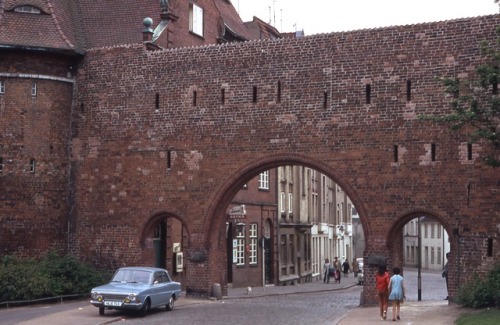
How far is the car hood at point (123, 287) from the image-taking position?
923 inches

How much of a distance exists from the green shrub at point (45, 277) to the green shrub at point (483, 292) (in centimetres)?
Answer: 1301

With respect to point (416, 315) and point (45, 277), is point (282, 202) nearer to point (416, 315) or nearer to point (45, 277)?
point (45, 277)

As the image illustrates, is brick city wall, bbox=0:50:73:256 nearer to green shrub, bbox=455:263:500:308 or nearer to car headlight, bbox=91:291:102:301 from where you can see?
car headlight, bbox=91:291:102:301

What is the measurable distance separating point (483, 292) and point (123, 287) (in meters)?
9.92

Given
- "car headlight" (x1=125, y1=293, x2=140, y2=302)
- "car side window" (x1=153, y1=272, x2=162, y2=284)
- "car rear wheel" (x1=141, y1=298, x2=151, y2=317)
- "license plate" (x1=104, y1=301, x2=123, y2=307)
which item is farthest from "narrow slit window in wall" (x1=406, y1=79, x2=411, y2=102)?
"license plate" (x1=104, y1=301, x2=123, y2=307)

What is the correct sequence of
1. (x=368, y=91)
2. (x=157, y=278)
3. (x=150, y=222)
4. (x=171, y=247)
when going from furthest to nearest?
(x=171, y=247), (x=150, y=222), (x=368, y=91), (x=157, y=278)

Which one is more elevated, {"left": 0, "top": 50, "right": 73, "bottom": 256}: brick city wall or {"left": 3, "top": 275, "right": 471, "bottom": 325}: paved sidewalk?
{"left": 0, "top": 50, "right": 73, "bottom": 256}: brick city wall

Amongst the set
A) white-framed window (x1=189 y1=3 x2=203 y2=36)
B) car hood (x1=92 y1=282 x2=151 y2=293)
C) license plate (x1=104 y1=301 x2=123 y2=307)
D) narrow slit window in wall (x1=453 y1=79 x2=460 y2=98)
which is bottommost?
license plate (x1=104 y1=301 x2=123 y2=307)

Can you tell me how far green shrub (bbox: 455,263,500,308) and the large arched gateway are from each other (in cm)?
146

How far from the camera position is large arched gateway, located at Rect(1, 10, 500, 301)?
85.8ft

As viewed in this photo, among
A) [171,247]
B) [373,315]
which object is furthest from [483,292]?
[171,247]

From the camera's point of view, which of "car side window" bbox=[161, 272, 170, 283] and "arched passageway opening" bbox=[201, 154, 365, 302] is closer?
"car side window" bbox=[161, 272, 170, 283]

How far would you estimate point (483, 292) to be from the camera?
23062mm

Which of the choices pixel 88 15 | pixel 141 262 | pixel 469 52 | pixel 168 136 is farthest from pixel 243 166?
pixel 88 15
